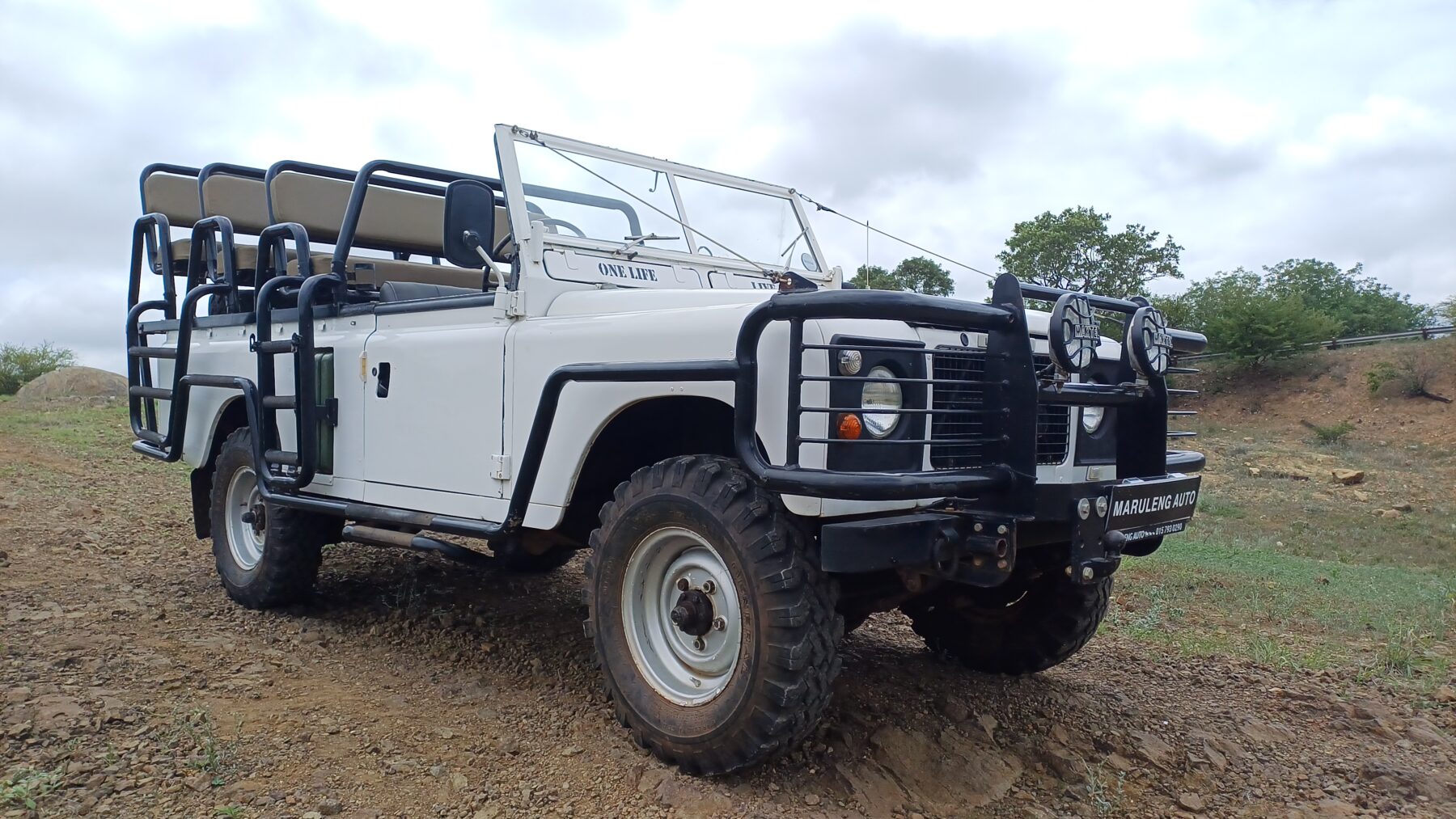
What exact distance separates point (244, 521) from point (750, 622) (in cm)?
367

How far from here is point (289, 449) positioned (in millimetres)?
5207

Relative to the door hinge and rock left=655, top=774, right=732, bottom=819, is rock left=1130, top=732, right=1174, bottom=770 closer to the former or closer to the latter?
rock left=655, top=774, right=732, bottom=819

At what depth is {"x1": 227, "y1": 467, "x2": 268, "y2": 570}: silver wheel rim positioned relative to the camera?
5617 millimetres

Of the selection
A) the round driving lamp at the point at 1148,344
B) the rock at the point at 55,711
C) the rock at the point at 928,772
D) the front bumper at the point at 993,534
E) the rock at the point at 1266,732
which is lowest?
the rock at the point at 1266,732

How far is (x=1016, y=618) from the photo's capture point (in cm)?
430

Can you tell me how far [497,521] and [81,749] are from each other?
148cm

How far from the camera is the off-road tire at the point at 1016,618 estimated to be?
4.09m

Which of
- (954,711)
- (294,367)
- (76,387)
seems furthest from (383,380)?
(76,387)

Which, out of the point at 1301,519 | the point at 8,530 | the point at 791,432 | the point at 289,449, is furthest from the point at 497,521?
the point at 1301,519

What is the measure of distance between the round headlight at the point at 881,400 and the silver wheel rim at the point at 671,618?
62 centimetres

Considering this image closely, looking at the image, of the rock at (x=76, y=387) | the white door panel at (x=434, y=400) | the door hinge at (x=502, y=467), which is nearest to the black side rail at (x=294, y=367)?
the white door panel at (x=434, y=400)

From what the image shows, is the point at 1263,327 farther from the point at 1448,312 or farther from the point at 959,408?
the point at 959,408

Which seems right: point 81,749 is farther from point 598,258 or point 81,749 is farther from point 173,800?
point 598,258

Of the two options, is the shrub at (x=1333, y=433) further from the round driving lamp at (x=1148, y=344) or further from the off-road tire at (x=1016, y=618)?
the round driving lamp at (x=1148, y=344)
